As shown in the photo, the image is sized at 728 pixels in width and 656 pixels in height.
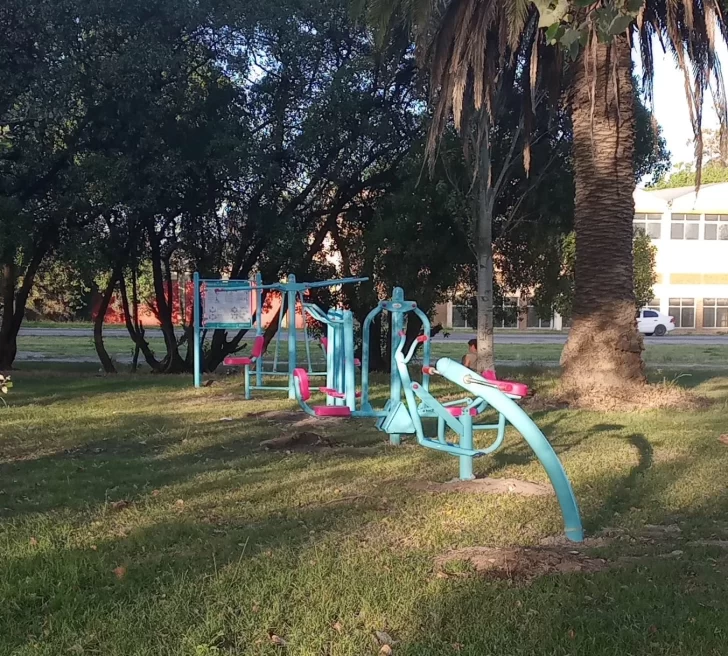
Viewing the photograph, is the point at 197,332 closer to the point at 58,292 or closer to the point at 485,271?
the point at 485,271

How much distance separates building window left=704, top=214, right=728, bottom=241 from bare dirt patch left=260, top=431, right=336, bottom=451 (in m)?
44.7

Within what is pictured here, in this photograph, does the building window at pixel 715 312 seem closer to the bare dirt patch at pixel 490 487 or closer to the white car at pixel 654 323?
the white car at pixel 654 323

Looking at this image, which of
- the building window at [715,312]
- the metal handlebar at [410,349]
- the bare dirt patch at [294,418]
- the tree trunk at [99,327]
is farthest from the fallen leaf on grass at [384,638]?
the building window at [715,312]

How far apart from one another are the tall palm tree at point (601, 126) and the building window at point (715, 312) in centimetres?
3975

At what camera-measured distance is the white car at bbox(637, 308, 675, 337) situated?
42.4 m

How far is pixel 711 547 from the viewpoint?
4637 millimetres

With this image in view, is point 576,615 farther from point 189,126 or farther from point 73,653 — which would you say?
point 189,126

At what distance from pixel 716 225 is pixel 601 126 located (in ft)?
131

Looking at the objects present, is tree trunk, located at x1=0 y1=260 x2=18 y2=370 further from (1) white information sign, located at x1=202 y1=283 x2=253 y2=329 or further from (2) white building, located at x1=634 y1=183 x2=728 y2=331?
(2) white building, located at x1=634 y1=183 x2=728 y2=331

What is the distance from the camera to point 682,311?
48.0 meters

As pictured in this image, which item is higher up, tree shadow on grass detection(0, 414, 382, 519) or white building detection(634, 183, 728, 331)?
white building detection(634, 183, 728, 331)

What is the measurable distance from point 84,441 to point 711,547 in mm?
5978

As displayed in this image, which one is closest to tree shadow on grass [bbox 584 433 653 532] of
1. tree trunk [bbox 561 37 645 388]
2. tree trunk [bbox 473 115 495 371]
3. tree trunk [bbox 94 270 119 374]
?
tree trunk [bbox 561 37 645 388]

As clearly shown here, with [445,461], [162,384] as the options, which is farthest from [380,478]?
[162,384]
